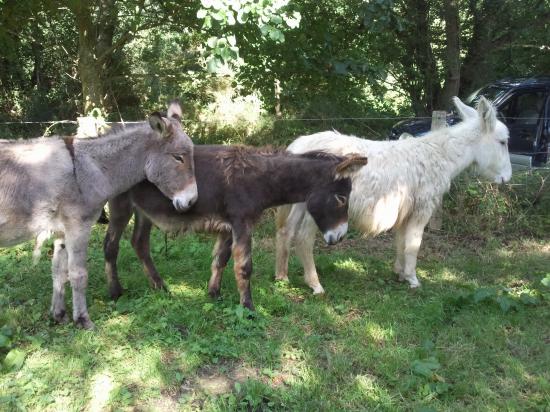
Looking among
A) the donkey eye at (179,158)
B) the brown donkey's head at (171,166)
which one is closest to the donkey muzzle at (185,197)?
the brown donkey's head at (171,166)

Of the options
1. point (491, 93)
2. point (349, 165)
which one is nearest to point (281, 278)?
point (349, 165)

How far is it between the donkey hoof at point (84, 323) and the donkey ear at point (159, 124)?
1.64 m

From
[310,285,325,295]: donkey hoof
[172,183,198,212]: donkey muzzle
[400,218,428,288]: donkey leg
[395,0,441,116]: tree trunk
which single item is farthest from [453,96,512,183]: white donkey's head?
[395,0,441,116]: tree trunk

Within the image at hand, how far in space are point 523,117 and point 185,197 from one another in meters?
7.23

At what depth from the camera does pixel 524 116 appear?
892cm

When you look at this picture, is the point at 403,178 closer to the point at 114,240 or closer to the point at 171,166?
the point at 171,166

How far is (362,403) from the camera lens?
131 inches

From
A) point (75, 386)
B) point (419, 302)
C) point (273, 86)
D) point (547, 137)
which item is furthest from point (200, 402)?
point (547, 137)

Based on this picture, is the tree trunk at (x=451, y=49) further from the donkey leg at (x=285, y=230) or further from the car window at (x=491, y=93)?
the donkey leg at (x=285, y=230)

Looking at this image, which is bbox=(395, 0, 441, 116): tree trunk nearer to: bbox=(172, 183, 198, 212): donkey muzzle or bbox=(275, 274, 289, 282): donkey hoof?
bbox=(275, 274, 289, 282): donkey hoof

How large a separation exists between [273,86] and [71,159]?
472 centimetres

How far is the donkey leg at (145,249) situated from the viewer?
4844 mm

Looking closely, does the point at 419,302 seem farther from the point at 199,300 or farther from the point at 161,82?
the point at 161,82

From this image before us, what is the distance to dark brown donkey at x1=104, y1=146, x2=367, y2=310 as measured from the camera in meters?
4.40
